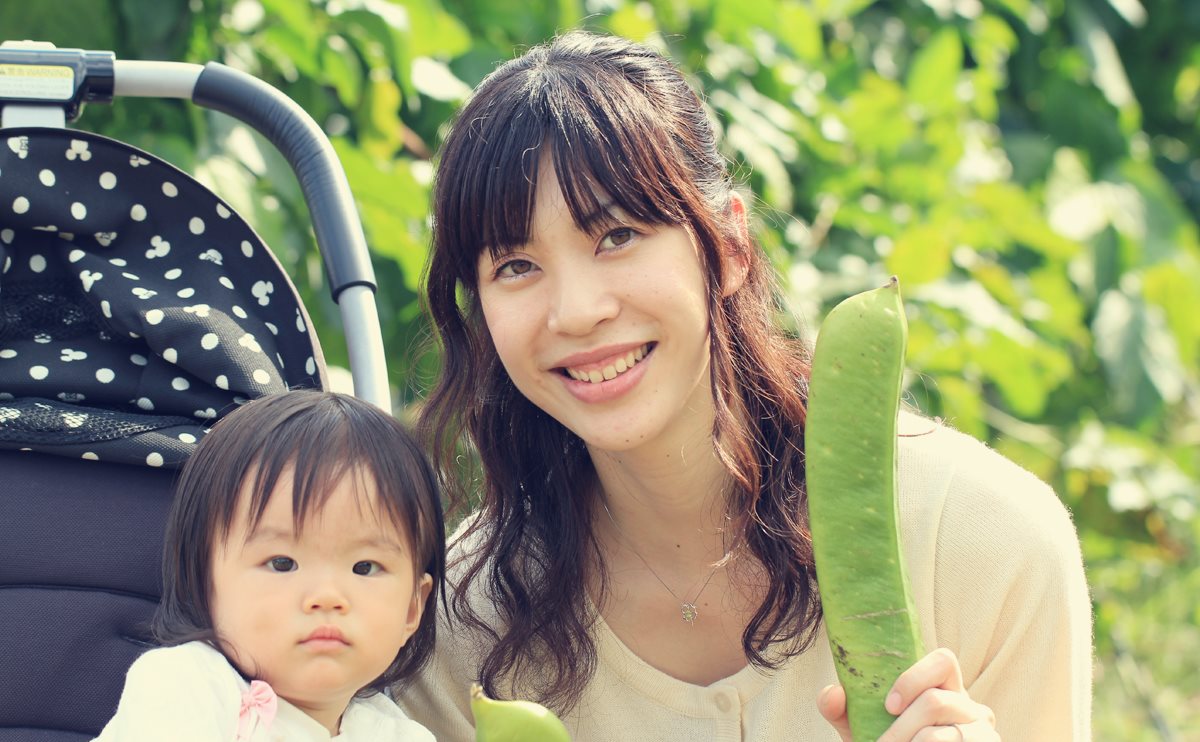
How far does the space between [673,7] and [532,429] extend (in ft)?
5.25

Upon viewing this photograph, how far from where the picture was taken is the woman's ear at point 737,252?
223 cm

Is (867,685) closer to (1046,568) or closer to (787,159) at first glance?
(1046,568)

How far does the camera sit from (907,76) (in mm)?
4238

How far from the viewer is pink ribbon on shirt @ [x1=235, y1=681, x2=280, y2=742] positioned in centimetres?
169

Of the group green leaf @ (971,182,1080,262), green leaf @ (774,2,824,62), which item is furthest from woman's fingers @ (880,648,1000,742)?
green leaf @ (971,182,1080,262)

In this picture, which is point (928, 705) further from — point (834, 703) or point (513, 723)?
point (513, 723)

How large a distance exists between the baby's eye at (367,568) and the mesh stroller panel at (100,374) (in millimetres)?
392

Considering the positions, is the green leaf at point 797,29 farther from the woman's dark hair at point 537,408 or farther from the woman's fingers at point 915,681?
the woman's fingers at point 915,681

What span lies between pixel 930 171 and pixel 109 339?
94.2 inches

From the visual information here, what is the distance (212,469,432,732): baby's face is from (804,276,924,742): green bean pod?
0.56 meters

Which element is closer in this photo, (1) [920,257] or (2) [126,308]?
(2) [126,308]

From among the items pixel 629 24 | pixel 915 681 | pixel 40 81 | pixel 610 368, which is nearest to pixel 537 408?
pixel 610 368

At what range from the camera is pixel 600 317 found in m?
2.01

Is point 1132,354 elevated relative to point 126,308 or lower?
lower
